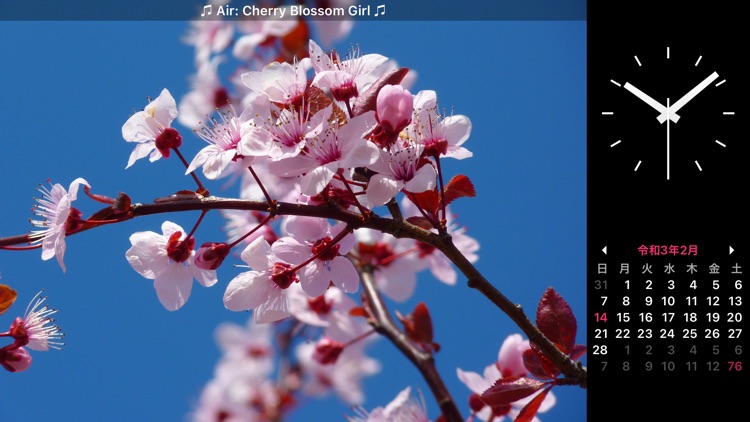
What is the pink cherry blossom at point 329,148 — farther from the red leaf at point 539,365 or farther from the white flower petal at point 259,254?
the red leaf at point 539,365

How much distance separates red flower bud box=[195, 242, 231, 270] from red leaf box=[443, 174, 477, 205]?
320 mm

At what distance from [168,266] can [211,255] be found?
0.09m

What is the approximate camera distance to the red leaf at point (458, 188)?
3.36 feet

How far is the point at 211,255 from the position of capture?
0.97 metres

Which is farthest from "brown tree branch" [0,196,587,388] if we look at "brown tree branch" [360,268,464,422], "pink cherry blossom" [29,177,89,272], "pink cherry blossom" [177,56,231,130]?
"pink cherry blossom" [177,56,231,130]

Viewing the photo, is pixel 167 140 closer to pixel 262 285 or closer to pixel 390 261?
pixel 262 285

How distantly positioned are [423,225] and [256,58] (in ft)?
3.89

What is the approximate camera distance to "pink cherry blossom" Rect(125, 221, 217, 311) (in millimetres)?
1009

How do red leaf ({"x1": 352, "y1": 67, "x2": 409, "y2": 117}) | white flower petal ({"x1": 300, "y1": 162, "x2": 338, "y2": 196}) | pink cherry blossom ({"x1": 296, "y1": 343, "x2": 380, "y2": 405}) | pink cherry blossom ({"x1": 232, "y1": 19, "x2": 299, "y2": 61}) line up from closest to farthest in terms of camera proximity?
Result: white flower petal ({"x1": 300, "y1": 162, "x2": 338, "y2": 196}) < red leaf ({"x1": 352, "y1": 67, "x2": 409, "y2": 117}) < pink cherry blossom ({"x1": 232, "y1": 19, "x2": 299, "y2": 61}) < pink cherry blossom ({"x1": 296, "y1": 343, "x2": 380, "y2": 405})

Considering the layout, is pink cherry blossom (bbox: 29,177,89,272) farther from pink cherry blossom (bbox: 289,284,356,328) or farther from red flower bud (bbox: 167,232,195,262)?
pink cherry blossom (bbox: 289,284,356,328)

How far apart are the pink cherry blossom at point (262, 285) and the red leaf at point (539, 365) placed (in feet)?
A: 1.17

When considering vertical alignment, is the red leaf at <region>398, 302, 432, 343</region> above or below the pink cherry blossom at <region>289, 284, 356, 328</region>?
below

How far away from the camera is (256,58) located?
203 cm
